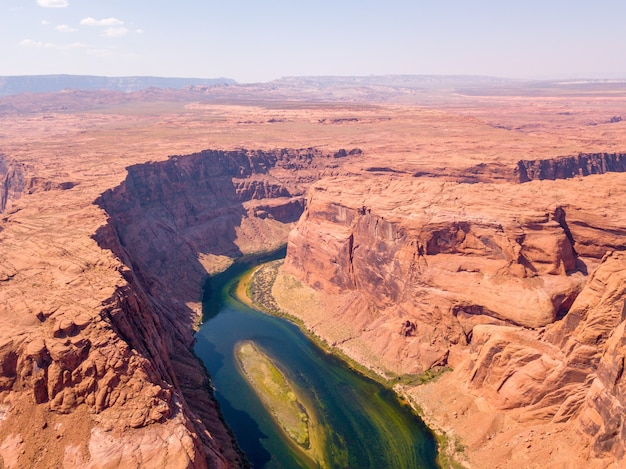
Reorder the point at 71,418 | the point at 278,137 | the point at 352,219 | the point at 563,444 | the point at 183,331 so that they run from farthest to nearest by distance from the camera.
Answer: the point at 278,137 → the point at 352,219 → the point at 183,331 → the point at 563,444 → the point at 71,418

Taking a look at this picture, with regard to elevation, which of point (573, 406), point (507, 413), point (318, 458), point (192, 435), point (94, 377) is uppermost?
point (94, 377)

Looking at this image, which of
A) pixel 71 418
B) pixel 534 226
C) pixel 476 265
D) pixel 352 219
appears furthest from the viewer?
pixel 352 219

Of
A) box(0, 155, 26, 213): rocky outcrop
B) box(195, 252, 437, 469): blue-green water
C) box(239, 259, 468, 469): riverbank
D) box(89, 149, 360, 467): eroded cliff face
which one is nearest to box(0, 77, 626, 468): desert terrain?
box(89, 149, 360, 467): eroded cliff face

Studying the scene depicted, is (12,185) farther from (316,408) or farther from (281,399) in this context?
(316,408)

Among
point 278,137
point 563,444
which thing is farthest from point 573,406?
point 278,137

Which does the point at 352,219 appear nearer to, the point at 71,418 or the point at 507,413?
the point at 507,413

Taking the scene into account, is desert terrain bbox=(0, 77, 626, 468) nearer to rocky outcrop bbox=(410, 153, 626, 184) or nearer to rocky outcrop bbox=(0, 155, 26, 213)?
rocky outcrop bbox=(410, 153, 626, 184)

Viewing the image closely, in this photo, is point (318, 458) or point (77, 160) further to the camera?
point (77, 160)

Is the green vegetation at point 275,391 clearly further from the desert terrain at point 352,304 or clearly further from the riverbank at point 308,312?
the riverbank at point 308,312
